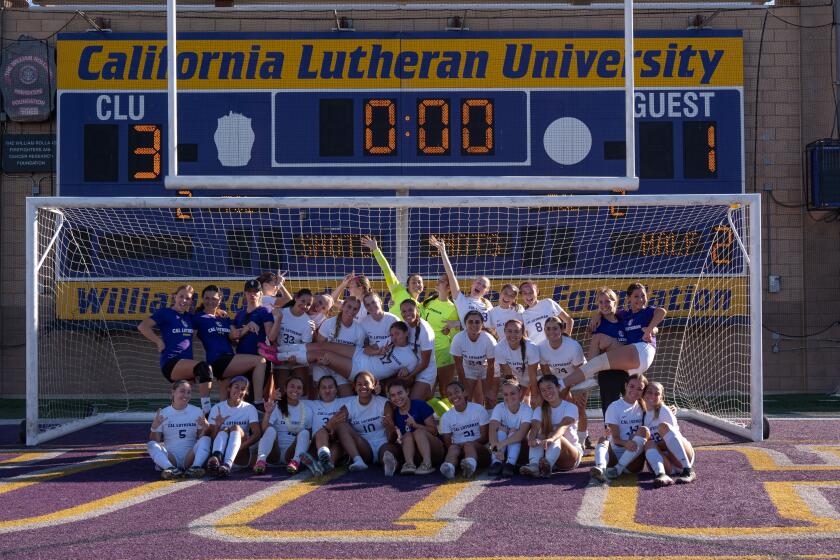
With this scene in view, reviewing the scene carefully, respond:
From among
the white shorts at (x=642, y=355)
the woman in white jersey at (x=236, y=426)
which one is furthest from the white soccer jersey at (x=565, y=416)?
the woman in white jersey at (x=236, y=426)

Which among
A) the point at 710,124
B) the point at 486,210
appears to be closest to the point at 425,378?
the point at 486,210

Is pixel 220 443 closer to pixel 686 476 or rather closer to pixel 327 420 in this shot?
pixel 327 420

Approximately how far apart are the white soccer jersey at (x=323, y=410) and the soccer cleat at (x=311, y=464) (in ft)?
1.20

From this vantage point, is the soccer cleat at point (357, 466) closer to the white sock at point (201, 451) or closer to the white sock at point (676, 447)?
the white sock at point (201, 451)

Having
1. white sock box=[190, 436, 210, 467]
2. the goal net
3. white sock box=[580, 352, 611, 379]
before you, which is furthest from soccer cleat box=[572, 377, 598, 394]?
the goal net

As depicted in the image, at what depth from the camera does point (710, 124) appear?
470 inches

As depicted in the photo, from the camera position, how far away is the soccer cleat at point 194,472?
718cm

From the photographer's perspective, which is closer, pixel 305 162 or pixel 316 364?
pixel 316 364

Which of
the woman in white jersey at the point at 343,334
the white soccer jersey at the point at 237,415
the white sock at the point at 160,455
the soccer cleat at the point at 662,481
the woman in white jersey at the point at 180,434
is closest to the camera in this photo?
the soccer cleat at the point at 662,481

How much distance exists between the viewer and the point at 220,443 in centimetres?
735

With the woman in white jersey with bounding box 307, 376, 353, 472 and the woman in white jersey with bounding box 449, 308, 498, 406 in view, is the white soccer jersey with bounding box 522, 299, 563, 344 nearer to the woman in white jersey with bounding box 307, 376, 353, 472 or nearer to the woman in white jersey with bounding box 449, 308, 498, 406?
the woman in white jersey with bounding box 449, 308, 498, 406

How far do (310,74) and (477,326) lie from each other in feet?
16.9

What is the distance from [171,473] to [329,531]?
90.7 inches

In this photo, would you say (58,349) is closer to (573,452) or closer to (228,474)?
(228,474)
